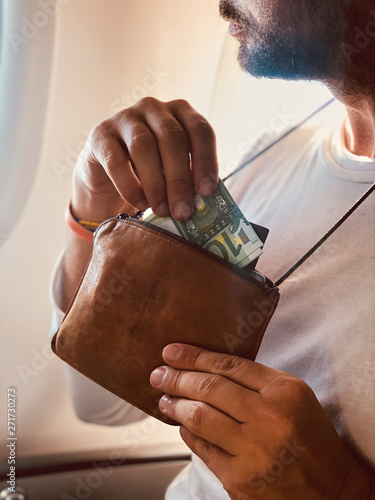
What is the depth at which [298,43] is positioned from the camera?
0.74 metres

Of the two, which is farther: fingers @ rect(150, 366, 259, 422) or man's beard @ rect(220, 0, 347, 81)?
man's beard @ rect(220, 0, 347, 81)

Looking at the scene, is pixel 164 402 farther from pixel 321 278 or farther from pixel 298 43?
pixel 298 43

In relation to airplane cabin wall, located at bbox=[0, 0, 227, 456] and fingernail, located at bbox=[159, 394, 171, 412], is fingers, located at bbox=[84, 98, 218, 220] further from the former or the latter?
airplane cabin wall, located at bbox=[0, 0, 227, 456]

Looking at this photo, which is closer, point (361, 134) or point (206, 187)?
point (206, 187)

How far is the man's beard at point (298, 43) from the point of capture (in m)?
0.71

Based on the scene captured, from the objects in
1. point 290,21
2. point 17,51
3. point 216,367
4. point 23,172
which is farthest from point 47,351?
point 290,21

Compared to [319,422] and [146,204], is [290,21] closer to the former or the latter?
[146,204]

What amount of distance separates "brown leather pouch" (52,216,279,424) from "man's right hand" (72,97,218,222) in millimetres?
56

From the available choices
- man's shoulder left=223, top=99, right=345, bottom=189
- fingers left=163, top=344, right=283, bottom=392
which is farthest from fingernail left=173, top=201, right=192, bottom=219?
man's shoulder left=223, top=99, right=345, bottom=189

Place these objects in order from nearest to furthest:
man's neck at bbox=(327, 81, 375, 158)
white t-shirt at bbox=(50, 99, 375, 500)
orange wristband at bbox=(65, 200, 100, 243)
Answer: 1. white t-shirt at bbox=(50, 99, 375, 500)
2. man's neck at bbox=(327, 81, 375, 158)
3. orange wristband at bbox=(65, 200, 100, 243)

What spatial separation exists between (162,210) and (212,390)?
0.25 meters

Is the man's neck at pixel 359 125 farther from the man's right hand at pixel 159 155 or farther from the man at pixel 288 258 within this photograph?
the man's right hand at pixel 159 155

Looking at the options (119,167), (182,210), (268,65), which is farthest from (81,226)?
(268,65)

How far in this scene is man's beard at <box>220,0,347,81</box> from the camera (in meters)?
0.71
